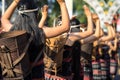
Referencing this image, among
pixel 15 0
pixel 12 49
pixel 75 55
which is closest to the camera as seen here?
pixel 12 49

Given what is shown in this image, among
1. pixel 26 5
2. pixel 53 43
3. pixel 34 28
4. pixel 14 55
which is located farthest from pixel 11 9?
pixel 53 43

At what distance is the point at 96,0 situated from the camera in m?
17.7

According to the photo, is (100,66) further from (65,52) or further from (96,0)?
(96,0)

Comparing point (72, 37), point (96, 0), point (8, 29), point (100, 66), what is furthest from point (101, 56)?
point (96, 0)

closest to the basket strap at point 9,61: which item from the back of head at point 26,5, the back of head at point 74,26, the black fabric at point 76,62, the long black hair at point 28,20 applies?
the long black hair at point 28,20

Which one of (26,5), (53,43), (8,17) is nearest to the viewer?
(26,5)

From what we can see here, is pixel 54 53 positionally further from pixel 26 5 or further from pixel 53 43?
pixel 26 5

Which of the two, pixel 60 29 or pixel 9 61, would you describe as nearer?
pixel 9 61

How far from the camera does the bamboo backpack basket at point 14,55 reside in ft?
15.1

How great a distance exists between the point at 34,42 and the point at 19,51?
222mm

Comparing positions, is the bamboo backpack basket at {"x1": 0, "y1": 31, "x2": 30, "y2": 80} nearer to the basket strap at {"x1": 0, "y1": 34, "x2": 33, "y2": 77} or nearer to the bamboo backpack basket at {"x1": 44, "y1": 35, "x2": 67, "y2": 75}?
the basket strap at {"x1": 0, "y1": 34, "x2": 33, "y2": 77}

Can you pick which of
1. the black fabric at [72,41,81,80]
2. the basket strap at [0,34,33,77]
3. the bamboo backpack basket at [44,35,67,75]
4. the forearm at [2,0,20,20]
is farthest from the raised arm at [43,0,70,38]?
the black fabric at [72,41,81,80]

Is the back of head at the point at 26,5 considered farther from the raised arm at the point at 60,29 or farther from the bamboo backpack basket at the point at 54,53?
the bamboo backpack basket at the point at 54,53

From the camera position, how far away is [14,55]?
466 centimetres
